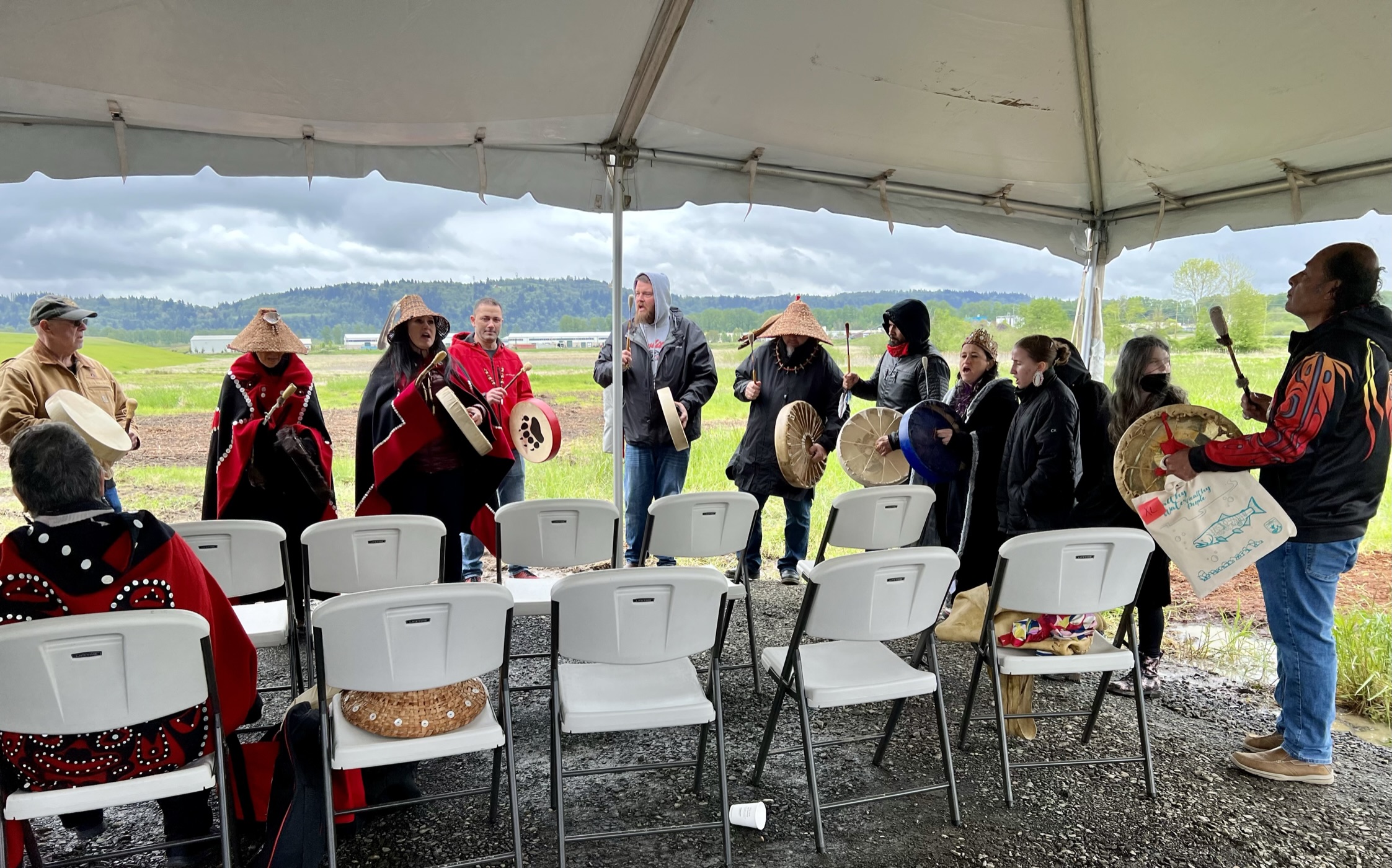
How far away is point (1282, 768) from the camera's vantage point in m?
2.81

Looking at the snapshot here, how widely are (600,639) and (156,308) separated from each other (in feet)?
17.9

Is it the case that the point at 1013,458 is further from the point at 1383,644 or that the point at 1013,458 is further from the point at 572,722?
the point at 572,722

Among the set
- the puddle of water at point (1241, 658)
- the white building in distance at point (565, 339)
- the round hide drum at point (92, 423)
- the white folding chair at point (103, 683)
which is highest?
the white building in distance at point (565, 339)

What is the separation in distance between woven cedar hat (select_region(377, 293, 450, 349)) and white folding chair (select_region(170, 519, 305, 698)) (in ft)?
4.32

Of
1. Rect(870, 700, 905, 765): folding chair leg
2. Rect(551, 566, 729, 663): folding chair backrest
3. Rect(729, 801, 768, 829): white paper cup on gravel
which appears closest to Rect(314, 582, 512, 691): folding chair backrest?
Rect(551, 566, 729, 663): folding chair backrest

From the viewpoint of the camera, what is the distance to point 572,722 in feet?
7.23

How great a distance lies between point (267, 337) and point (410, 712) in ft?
7.94

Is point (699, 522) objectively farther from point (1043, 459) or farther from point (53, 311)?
point (53, 311)

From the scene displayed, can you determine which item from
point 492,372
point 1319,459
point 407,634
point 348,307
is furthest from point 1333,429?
point 348,307

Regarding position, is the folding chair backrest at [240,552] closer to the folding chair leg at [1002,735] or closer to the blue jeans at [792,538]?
the folding chair leg at [1002,735]

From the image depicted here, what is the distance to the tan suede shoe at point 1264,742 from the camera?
9.64 ft

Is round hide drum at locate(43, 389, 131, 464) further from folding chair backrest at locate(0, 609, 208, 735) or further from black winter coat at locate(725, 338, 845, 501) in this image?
black winter coat at locate(725, 338, 845, 501)

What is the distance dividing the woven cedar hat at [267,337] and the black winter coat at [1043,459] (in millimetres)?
3334

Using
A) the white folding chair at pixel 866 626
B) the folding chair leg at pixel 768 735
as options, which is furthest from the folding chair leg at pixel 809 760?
the folding chair leg at pixel 768 735
